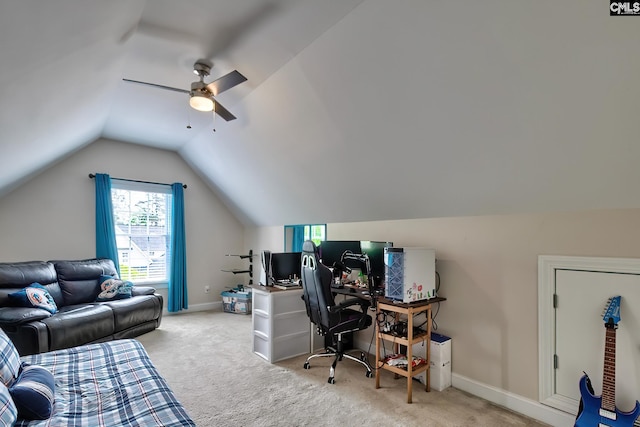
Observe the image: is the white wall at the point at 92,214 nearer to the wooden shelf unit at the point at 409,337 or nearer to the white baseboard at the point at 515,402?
the wooden shelf unit at the point at 409,337

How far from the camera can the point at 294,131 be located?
329cm

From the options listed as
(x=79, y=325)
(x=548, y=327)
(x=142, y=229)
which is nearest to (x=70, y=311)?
(x=79, y=325)

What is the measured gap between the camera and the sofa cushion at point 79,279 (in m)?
4.22

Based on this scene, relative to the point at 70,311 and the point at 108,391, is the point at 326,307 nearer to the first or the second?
the point at 108,391

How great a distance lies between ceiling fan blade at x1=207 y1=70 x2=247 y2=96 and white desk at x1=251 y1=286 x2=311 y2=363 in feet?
7.00

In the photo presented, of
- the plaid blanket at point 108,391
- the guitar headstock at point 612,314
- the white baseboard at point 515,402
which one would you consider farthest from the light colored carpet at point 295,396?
the guitar headstock at point 612,314

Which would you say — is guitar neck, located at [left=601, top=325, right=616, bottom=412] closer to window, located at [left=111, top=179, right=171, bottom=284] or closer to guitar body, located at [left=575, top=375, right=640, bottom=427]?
guitar body, located at [left=575, top=375, right=640, bottom=427]

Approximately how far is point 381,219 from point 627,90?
2357mm

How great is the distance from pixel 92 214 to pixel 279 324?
3572 mm

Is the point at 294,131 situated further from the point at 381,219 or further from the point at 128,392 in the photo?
the point at 128,392

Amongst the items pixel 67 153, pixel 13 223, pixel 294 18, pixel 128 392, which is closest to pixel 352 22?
pixel 294 18

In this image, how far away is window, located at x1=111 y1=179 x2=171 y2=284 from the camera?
5301 millimetres

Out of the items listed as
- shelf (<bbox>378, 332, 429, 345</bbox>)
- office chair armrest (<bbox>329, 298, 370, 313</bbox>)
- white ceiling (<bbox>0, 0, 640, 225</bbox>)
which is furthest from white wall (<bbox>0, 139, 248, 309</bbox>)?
shelf (<bbox>378, 332, 429, 345</bbox>)

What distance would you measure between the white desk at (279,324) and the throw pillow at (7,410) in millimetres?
2292
